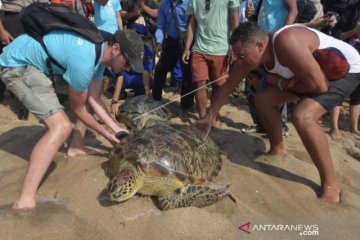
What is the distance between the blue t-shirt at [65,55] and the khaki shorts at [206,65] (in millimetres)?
1663

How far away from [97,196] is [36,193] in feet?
1.40

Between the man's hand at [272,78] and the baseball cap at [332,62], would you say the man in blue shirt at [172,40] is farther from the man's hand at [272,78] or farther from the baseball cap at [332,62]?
the baseball cap at [332,62]

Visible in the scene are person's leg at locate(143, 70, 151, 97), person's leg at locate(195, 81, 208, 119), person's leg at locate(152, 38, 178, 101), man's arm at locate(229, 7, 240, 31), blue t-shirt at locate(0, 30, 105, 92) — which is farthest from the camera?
person's leg at locate(143, 70, 151, 97)

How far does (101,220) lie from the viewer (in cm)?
231

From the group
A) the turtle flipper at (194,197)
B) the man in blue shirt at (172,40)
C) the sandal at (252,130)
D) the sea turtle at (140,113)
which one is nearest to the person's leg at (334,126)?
the sandal at (252,130)

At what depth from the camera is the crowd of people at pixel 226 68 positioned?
2373 millimetres

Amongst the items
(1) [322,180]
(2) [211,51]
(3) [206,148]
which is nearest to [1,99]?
(2) [211,51]

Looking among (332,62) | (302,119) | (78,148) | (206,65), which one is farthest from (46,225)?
(206,65)

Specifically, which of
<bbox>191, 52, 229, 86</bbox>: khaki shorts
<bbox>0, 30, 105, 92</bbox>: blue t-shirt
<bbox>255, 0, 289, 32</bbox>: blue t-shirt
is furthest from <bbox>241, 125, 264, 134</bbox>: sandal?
<bbox>0, 30, 105, 92</bbox>: blue t-shirt

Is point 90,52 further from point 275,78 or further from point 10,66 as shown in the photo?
point 275,78

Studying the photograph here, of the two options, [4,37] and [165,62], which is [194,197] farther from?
[4,37]

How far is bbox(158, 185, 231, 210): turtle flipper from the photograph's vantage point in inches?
93.8

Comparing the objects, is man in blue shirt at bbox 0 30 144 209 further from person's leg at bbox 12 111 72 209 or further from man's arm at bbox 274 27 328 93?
man's arm at bbox 274 27 328 93

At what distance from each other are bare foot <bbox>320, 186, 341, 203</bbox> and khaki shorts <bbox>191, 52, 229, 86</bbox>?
1.65 metres
